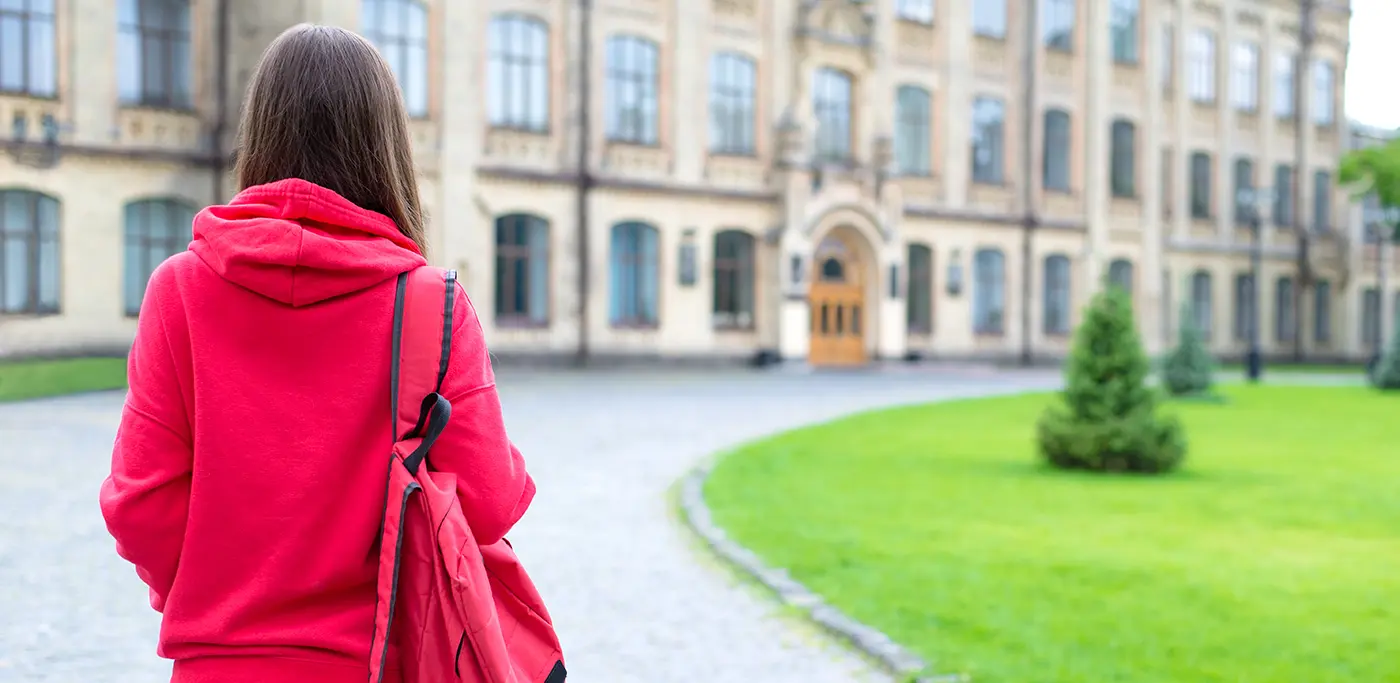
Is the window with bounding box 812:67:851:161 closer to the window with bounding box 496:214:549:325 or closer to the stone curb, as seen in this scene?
the window with bounding box 496:214:549:325

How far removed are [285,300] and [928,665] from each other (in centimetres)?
422

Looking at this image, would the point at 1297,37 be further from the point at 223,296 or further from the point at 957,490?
the point at 223,296

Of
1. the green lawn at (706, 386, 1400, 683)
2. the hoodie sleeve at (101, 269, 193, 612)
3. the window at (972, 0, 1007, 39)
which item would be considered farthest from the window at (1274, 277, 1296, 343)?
the hoodie sleeve at (101, 269, 193, 612)

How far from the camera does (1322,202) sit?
155 ft

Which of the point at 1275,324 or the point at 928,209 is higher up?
the point at 928,209

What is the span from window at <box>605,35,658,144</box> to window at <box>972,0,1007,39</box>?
1215 centimetres

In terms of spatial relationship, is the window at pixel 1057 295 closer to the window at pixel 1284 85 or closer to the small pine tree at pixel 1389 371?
the small pine tree at pixel 1389 371

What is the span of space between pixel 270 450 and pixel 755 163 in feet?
99.9

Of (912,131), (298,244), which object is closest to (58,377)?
(298,244)

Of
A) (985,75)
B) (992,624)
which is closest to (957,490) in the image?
(992,624)

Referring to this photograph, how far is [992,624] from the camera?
607cm

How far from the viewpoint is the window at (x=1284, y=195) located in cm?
4559

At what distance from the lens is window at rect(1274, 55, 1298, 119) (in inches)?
1784

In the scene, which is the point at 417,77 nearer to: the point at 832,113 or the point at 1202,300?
the point at 832,113
